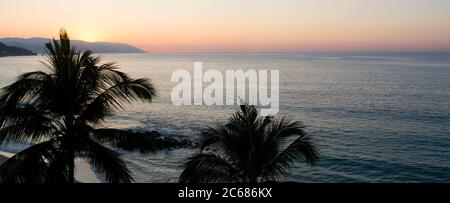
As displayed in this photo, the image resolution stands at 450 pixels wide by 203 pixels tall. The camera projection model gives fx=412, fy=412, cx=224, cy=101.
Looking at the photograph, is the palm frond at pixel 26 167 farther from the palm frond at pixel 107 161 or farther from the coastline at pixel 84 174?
the coastline at pixel 84 174

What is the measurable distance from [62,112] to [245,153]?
5033 mm

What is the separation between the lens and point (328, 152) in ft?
135

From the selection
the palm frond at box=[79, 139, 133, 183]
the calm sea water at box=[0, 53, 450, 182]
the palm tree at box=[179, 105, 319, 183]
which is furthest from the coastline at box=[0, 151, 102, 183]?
the palm tree at box=[179, 105, 319, 183]

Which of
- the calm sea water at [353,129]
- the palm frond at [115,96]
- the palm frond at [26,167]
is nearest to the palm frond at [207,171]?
the palm frond at [115,96]

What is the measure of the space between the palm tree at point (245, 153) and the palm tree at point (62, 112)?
1.64 metres

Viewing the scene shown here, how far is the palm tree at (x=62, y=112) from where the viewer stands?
10258 mm

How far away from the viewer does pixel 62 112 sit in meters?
10.8

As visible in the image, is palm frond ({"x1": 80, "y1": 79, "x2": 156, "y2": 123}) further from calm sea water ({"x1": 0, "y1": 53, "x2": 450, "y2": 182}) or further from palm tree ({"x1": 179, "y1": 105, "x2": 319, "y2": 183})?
calm sea water ({"x1": 0, "y1": 53, "x2": 450, "y2": 182})

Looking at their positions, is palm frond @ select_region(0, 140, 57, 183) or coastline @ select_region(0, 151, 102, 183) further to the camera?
coastline @ select_region(0, 151, 102, 183)

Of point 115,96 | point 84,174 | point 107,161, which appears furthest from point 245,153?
point 84,174

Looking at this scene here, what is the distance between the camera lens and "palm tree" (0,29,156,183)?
33.7 feet

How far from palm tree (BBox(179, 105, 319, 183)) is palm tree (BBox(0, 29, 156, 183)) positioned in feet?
5.37

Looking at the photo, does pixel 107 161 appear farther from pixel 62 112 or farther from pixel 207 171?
pixel 207 171

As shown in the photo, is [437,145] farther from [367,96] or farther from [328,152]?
[367,96]
